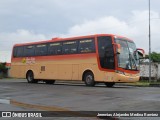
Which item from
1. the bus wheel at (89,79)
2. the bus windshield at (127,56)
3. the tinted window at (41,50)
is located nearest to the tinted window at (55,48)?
the tinted window at (41,50)

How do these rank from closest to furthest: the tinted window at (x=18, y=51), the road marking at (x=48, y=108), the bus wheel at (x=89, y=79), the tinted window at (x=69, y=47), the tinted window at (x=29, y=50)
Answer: the road marking at (x=48, y=108) < the bus wheel at (x=89, y=79) < the tinted window at (x=69, y=47) < the tinted window at (x=29, y=50) < the tinted window at (x=18, y=51)

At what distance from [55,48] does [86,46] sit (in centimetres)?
368

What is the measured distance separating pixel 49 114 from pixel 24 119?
4.00 ft

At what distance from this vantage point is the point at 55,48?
2827 centimetres

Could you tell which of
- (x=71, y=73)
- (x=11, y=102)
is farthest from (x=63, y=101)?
Result: (x=71, y=73)

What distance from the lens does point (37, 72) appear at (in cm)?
3028

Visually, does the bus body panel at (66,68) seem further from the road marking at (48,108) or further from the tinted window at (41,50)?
the road marking at (48,108)

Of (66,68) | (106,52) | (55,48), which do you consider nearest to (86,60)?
(106,52)

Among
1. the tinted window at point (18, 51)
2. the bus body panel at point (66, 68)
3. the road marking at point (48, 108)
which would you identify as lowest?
the road marking at point (48, 108)

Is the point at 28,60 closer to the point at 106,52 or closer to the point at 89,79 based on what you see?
the point at 89,79

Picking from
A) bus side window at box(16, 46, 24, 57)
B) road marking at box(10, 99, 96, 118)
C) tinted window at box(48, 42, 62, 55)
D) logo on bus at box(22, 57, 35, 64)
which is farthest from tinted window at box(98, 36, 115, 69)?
road marking at box(10, 99, 96, 118)

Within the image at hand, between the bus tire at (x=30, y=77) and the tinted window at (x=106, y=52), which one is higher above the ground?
the tinted window at (x=106, y=52)

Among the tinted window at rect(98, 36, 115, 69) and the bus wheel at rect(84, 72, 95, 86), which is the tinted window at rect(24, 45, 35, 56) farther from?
the tinted window at rect(98, 36, 115, 69)

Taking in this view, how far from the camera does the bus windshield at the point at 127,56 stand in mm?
23917
